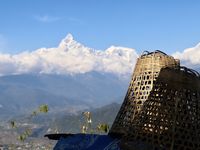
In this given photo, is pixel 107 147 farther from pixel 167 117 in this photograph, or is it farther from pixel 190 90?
pixel 190 90

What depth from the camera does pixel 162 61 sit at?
556cm

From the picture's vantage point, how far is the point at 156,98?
15.6 ft

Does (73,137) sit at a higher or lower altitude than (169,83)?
lower

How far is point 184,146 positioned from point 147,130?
0.39m

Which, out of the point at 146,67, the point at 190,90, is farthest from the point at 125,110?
the point at 190,90

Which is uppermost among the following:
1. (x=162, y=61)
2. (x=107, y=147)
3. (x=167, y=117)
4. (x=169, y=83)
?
(x=162, y=61)

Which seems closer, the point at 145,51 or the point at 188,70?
the point at 188,70

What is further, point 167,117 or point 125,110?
point 125,110

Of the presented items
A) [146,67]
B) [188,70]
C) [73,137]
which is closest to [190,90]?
[188,70]

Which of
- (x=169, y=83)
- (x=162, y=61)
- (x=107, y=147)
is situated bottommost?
(x=107, y=147)

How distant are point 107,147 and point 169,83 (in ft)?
2.83

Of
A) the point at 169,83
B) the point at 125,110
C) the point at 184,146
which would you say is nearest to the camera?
the point at 184,146

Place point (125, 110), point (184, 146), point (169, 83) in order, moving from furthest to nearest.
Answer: point (125, 110)
point (169, 83)
point (184, 146)

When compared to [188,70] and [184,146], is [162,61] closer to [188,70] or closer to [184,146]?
[188,70]
